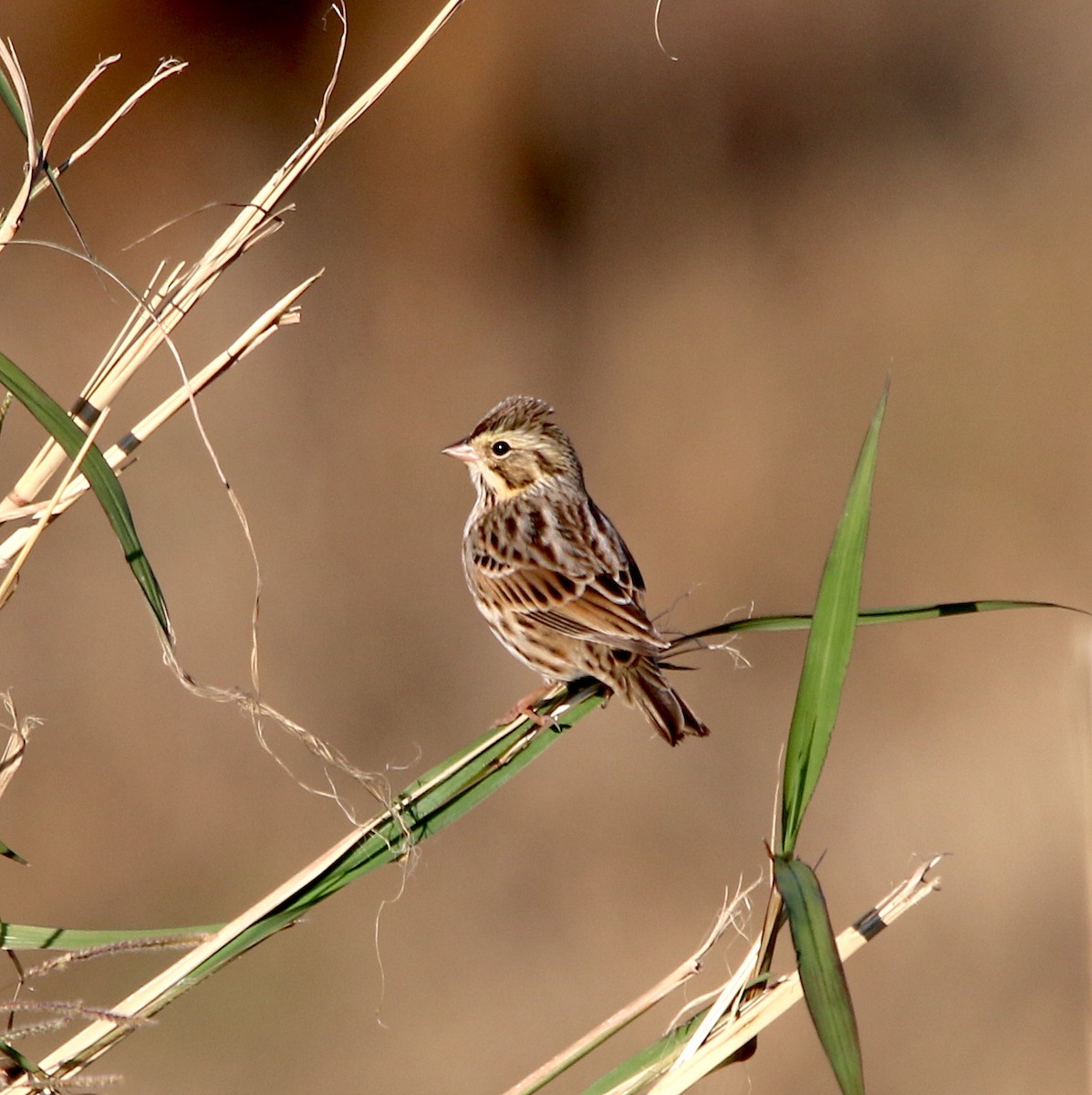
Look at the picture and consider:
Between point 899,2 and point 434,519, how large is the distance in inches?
145

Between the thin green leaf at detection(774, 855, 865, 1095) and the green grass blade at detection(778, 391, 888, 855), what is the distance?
180 mm

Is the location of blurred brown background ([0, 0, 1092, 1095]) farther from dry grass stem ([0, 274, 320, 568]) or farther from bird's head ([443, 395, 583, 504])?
dry grass stem ([0, 274, 320, 568])

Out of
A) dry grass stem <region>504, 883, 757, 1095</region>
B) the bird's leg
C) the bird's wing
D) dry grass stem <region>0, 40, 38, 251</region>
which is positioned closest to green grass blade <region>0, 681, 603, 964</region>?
the bird's leg

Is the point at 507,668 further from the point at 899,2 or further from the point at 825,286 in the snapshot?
the point at 899,2

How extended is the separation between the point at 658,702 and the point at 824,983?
1.83 meters

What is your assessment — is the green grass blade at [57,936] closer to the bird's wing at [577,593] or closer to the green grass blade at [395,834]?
the green grass blade at [395,834]

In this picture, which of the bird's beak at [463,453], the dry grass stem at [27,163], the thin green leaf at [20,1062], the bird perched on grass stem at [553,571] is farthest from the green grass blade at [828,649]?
the bird's beak at [463,453]

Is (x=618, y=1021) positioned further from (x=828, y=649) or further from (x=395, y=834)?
(x=828, y=649)

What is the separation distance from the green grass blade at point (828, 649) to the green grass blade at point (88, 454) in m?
0.88

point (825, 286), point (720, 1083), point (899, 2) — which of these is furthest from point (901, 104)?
point (720, 1083)

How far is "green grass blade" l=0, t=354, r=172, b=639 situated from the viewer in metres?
1.95

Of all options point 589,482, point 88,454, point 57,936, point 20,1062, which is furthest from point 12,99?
point 589,482

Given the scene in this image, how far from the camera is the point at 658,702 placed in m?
3.53

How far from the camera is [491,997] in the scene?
7969 mm
